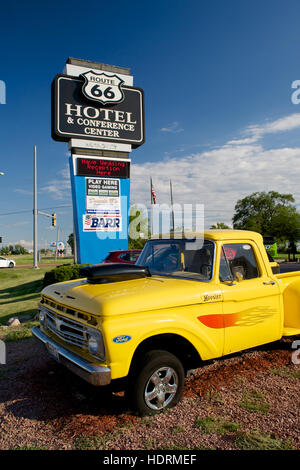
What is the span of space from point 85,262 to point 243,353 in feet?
31.9

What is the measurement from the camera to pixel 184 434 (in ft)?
9.83

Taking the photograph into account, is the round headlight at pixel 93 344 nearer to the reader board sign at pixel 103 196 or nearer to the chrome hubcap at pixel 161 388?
the chrome hubcap at pixel 161 388

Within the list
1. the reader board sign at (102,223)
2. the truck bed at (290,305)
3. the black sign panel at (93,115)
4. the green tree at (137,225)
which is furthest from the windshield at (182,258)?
the green tree at (137,225)

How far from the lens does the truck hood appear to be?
311 cm

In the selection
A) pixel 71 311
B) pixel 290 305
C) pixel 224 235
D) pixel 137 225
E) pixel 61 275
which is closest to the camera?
pixel 71 311

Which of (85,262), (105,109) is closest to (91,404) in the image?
(85,262)

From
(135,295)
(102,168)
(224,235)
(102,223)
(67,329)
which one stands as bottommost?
(67,329)

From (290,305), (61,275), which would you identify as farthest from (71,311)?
(61,275)

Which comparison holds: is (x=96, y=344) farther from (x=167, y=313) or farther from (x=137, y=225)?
(x=137, y=225)

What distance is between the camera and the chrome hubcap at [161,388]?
127 inches

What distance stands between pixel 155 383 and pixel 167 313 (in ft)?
2.28

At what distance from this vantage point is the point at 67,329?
142 inches
